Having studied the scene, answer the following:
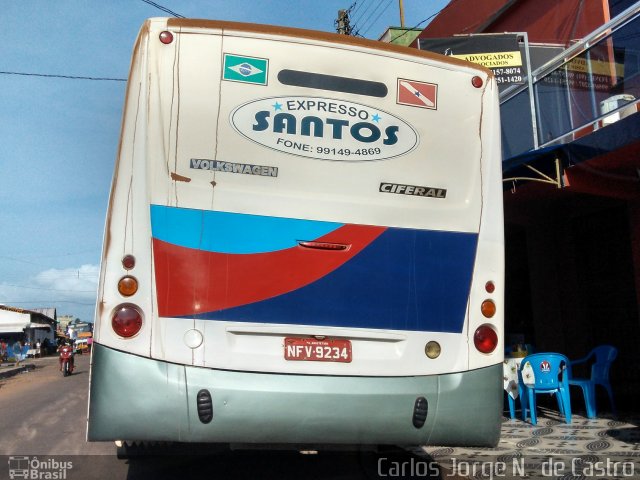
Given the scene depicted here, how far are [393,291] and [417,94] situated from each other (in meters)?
1.43

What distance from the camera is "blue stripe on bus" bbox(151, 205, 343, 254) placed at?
13.7 ft

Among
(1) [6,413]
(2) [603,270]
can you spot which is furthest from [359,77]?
(1) [6,413]

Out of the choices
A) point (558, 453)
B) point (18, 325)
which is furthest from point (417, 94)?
point (18, 325)

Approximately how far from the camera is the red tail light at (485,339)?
460 centimetres

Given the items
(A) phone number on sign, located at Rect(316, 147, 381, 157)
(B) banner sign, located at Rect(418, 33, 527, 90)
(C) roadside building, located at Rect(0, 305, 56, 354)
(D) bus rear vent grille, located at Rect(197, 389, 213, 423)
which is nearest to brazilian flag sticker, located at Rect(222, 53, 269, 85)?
(A) phone number on sign, located at Rect(316, 147, 381, 157)

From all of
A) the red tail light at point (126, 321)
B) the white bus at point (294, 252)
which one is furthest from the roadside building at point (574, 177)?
the red tail light at point (126, 321)

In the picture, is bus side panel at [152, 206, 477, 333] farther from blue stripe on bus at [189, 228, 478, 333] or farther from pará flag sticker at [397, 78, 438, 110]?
pará flag sticker at [397, 78, 438, 110]

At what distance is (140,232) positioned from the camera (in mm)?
4164

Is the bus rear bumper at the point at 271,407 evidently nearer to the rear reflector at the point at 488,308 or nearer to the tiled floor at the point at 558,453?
the rear reflector at the point at 488,308

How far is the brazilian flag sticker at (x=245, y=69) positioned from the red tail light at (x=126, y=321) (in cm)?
164

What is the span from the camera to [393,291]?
4.48 m

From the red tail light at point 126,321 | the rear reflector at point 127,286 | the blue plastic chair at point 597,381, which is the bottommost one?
the blue plastic chair at point 597,381

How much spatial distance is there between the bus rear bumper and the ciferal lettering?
1260 mm

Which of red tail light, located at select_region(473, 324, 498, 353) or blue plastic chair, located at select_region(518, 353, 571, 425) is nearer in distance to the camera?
red tail light, located at select_region(473, 324, 498, 353)
